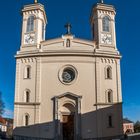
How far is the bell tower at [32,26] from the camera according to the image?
34.2 m

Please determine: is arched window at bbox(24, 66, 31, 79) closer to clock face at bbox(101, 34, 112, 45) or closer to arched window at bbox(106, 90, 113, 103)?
arched window at bbox(106, 90, 113, 103)

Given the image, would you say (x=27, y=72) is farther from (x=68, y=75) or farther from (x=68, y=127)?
(x=68, y=127)

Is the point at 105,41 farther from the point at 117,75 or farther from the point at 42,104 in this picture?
the point at 42,104

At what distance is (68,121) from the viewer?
104 ft

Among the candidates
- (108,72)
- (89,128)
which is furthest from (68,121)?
(108,72)

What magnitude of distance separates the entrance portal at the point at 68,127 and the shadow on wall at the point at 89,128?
1.65 feet

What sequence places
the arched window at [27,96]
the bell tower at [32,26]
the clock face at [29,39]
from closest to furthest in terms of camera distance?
the arched window at [27,96], the bell tower at [32,26], the clock face at [29,39]

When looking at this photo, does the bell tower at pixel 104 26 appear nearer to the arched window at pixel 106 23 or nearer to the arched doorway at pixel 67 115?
the arched window at pixel 106 23

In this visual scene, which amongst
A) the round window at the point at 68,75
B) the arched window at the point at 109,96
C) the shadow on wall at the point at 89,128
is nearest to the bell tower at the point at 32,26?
the round window at the point at 68,75

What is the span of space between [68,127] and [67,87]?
4.42m

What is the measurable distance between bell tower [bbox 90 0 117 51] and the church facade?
123 mm

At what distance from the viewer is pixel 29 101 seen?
3170 cm

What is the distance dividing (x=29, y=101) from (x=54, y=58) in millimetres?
5701

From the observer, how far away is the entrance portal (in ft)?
102
